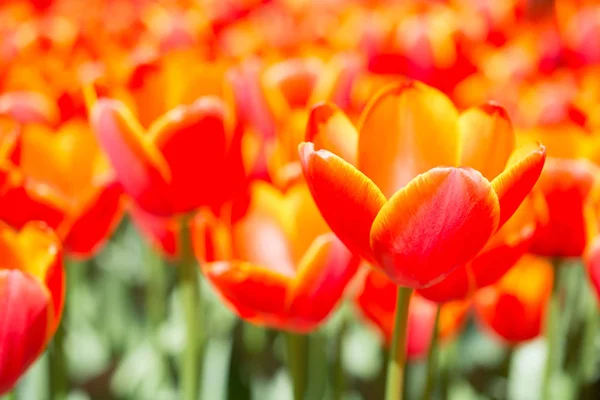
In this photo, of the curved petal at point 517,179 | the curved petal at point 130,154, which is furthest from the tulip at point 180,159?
the curved petal at point 517,179

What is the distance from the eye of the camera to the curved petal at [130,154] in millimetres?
550

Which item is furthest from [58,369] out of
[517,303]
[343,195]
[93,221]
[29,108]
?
[517,303]

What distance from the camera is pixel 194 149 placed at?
0.57 meters

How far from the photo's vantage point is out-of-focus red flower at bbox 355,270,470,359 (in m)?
0.65

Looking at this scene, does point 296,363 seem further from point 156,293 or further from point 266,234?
point 156,293

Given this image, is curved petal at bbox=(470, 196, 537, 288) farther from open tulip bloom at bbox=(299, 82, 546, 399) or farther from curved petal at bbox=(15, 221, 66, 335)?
curved petal at bbox=(15, 221, 66, 335)

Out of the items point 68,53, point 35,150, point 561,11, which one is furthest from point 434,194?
point 561,11

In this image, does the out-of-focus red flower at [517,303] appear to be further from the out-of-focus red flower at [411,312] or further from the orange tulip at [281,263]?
the orange tulip at [281,263]

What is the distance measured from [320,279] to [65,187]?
27cm

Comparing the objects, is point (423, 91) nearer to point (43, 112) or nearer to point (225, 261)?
point (225, 261)

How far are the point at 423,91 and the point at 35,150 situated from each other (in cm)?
33

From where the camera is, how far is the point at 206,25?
1.27m

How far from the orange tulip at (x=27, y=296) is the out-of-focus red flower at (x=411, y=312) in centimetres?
23

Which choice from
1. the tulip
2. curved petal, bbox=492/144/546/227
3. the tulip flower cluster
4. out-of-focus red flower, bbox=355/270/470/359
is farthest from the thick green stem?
curved petal, bbox=492/144/546/227
